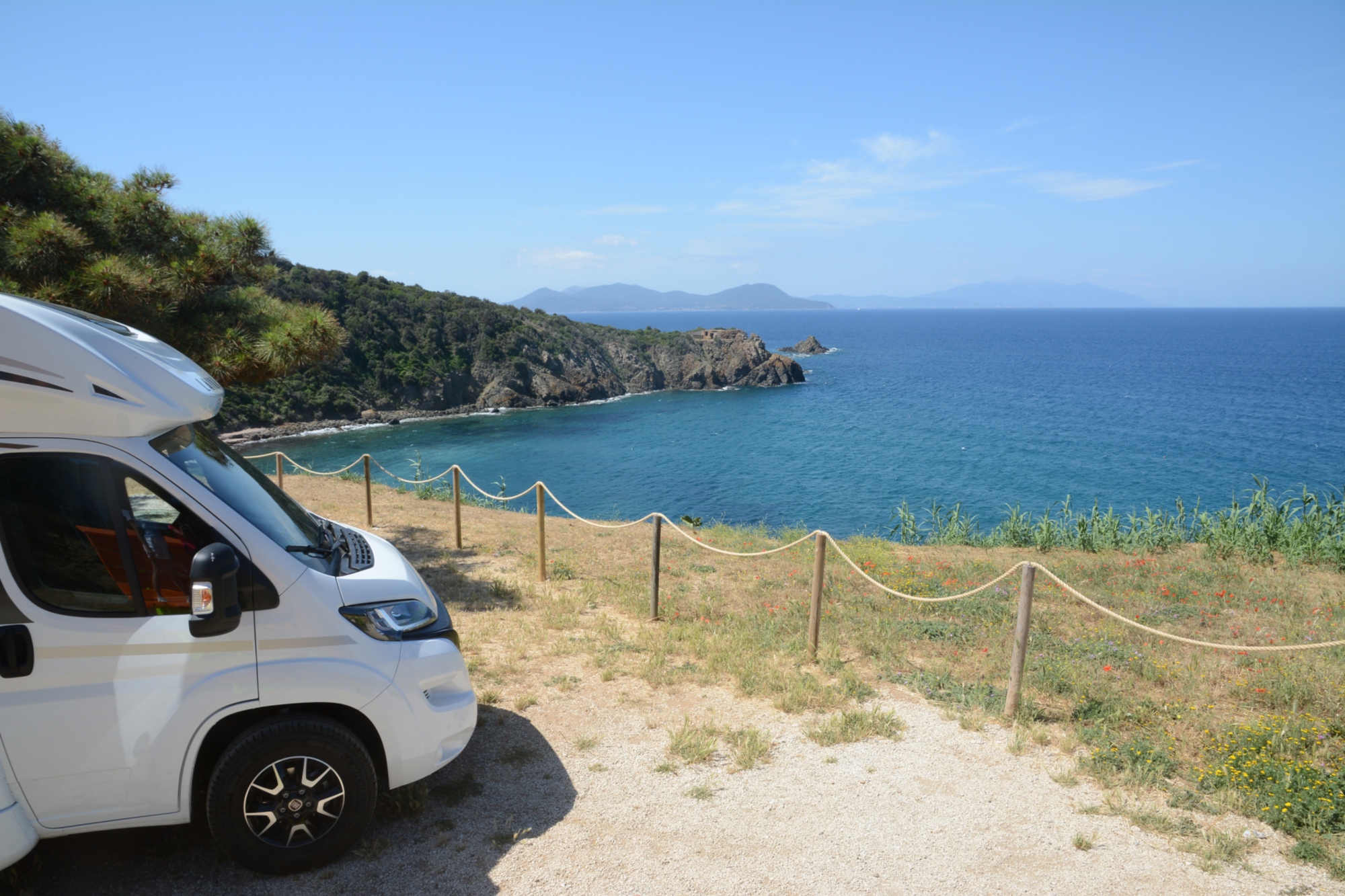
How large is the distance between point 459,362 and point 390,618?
191 feet

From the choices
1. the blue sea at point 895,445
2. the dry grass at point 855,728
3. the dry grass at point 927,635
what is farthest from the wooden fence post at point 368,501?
the blue sea at point 895,445

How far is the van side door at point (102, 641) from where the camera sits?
3232 millimetres

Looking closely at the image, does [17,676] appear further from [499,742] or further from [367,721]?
[499,742]

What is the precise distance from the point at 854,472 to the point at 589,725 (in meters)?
32.9

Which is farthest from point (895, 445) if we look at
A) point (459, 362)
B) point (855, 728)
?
point (855, 728)

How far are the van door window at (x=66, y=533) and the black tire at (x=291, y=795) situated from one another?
0.90m

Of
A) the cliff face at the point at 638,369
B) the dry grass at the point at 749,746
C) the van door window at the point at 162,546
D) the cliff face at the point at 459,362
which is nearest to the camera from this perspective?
the van door window at the point at 162,546

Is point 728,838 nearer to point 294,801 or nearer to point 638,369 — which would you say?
point 294,801

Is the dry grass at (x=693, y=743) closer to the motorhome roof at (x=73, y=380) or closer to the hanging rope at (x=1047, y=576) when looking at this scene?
the hanging rope at (x=1047, y=576)

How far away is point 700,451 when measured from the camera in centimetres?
4294

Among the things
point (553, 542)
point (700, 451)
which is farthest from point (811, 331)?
point (553, 542)

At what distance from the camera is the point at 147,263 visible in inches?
348

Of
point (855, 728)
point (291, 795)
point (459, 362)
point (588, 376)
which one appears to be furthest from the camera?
point (588, 376)

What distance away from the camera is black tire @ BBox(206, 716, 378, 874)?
3582mm
